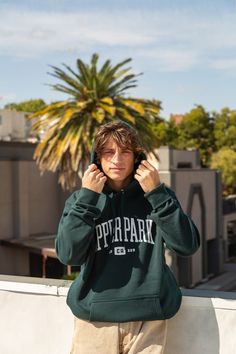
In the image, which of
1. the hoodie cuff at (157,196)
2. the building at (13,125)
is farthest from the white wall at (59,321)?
the building at (13,125)

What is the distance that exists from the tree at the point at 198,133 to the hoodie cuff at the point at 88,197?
209 ft

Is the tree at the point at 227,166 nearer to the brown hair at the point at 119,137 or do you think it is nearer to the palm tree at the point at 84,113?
the palm tree at the point at 84,113

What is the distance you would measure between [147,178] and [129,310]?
2.39 ft

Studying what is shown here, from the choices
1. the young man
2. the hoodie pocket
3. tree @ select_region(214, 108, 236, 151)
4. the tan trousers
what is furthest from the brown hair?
tree @ select_region(214, 108, 236, 151)

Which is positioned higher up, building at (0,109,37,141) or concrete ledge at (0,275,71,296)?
building at (0,109,37,141)

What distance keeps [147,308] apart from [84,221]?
1.95ft

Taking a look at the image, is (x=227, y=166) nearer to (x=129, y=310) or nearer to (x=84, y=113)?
(x=84, y=113)

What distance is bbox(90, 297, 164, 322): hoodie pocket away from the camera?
2.66 meters

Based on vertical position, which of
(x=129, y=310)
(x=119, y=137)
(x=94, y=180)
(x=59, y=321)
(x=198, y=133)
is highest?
(x=198, y=133)

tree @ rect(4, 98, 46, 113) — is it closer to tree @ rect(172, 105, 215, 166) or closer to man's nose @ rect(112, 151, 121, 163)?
tree @ rect(172, 105, 215, 166)

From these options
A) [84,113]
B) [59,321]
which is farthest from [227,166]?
[59,321]

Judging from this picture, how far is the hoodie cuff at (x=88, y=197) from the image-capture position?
8.54 ft

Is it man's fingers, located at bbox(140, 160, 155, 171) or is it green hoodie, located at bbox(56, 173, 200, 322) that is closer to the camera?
green hoodie, located at bbox(56, 173, 200, 322)

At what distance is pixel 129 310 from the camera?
266 cm
